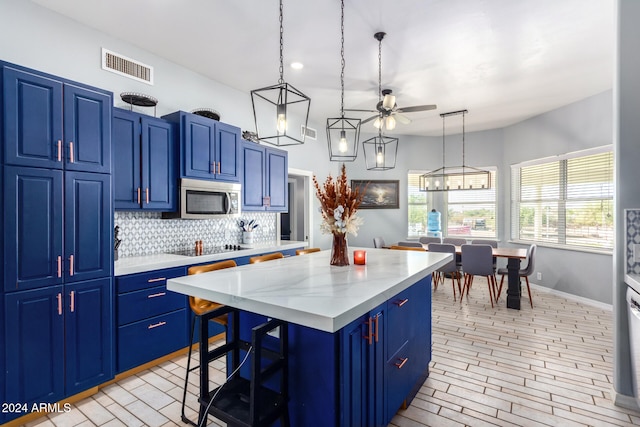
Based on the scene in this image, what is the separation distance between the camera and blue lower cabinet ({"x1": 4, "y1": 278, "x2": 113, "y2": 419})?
1985mm

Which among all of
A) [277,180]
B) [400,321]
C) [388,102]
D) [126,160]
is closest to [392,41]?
[388,102]

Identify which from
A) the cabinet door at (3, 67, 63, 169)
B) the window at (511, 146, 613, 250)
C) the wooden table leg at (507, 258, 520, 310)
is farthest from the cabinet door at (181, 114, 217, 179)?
the window at (511, 146, 613, 250)

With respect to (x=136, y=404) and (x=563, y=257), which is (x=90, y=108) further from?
(x=563, y=257)

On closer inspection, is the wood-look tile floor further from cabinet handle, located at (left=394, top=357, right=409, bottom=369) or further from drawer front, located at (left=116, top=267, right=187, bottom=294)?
drawer front, located at (left=116, top=267, right=187, bottom=294)

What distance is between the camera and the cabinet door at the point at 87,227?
2.22 meters

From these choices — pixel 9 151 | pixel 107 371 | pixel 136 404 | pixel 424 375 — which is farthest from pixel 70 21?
pixel 424 375

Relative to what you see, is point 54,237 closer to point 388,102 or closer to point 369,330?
point 369,330

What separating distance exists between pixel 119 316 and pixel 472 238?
6.43 metres

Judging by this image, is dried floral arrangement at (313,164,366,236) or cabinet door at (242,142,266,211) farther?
cabinet door at (242,142,266,211)

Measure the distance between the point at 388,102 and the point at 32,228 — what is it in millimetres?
3177

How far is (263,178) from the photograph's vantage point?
173 inches

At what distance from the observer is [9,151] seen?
1967 millimetres

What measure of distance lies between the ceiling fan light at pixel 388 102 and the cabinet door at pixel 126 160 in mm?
2443

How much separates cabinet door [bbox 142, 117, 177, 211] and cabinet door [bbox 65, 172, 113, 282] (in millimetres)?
592
